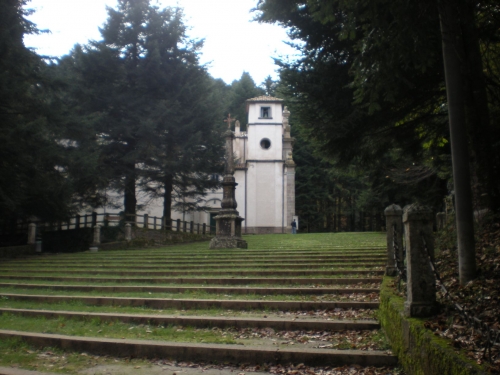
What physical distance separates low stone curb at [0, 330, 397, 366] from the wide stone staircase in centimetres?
1

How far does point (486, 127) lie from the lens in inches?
327

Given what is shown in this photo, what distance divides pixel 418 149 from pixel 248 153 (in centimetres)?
3125

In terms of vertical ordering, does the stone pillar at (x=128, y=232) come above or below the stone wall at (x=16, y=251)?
above

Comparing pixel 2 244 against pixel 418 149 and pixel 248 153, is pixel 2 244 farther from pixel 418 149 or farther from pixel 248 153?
pixel 248 153

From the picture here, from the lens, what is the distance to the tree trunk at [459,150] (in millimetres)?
6203

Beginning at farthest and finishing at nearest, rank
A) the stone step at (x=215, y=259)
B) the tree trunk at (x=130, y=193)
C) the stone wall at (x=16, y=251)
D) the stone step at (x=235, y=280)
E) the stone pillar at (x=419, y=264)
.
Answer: the tree trunk at (x=130, y=193) → the stone wall at (x=16, y=251) → the stone step at (x=215, y=259) → the stone step at (x=235, y=280) → the stone pillar at (x=419, y=264)

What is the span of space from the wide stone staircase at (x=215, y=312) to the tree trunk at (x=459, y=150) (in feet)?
4.90

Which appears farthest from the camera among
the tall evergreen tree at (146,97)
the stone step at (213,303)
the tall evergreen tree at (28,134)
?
the tall evergreen tree at (146,97)

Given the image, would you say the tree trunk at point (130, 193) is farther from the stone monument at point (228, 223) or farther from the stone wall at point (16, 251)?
the stone monument at point (228, 223)

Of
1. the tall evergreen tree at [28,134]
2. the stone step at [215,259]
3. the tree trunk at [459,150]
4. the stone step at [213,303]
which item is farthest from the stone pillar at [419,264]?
the tall evergreen tree at [28,134]

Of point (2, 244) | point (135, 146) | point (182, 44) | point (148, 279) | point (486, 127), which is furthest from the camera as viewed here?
point (182, 44)

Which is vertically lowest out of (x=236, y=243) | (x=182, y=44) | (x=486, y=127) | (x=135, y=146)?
(x=236, y=243)

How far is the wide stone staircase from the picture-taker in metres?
5.91

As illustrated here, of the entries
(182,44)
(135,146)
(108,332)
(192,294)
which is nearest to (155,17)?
(182,44)
